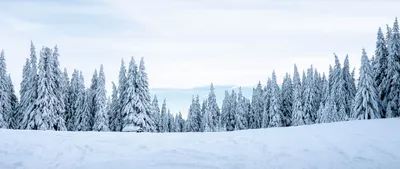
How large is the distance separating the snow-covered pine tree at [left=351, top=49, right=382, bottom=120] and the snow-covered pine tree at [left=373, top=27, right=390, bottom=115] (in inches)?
43.1

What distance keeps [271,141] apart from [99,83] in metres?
46.3

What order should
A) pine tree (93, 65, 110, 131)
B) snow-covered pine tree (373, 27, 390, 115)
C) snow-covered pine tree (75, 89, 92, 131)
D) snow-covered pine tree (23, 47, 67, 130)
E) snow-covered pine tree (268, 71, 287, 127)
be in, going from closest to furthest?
snow-covered pine tree (23, 47, 67, 130)
snow-covered pine tree (373, 27, 390, 115)
pine tree (93, 65, 110, 131)
snow-covered pine tree (75, 89, 92, 131)
snow-covered pine tree (268, 71, 287, 127)

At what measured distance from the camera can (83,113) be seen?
195 feet

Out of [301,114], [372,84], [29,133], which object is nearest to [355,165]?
[29,133]

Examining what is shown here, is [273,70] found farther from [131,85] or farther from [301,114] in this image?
[131,85]

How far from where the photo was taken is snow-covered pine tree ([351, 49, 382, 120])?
46375mm

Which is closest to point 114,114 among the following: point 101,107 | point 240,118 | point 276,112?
point 101,107

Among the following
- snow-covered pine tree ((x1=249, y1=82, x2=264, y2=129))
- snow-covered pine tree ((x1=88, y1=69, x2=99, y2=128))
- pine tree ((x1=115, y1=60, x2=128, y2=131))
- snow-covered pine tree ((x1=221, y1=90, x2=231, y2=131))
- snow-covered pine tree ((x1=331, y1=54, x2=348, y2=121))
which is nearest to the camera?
pine tree ((x1=115, y1=60, x2=128, y2=131))

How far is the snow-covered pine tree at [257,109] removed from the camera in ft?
308

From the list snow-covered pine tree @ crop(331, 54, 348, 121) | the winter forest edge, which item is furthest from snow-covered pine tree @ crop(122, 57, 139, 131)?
snow-covered pine tree @ crop(331, 54, 348, 121)

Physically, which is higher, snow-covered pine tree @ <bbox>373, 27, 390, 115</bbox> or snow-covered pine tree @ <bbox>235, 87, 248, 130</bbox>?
snow-covered pine tree @ <bbox>373, 27, 390, 115</bbox>

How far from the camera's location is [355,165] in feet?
44.4

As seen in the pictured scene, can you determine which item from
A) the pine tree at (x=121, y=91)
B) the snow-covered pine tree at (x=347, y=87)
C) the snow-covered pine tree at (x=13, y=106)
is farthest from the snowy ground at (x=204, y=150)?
the snow-covered pine tree at (x=347, y=87)

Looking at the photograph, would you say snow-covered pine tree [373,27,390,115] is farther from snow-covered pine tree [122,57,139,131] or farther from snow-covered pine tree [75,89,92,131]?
snow-covered pine tree [75,89,92,131]
